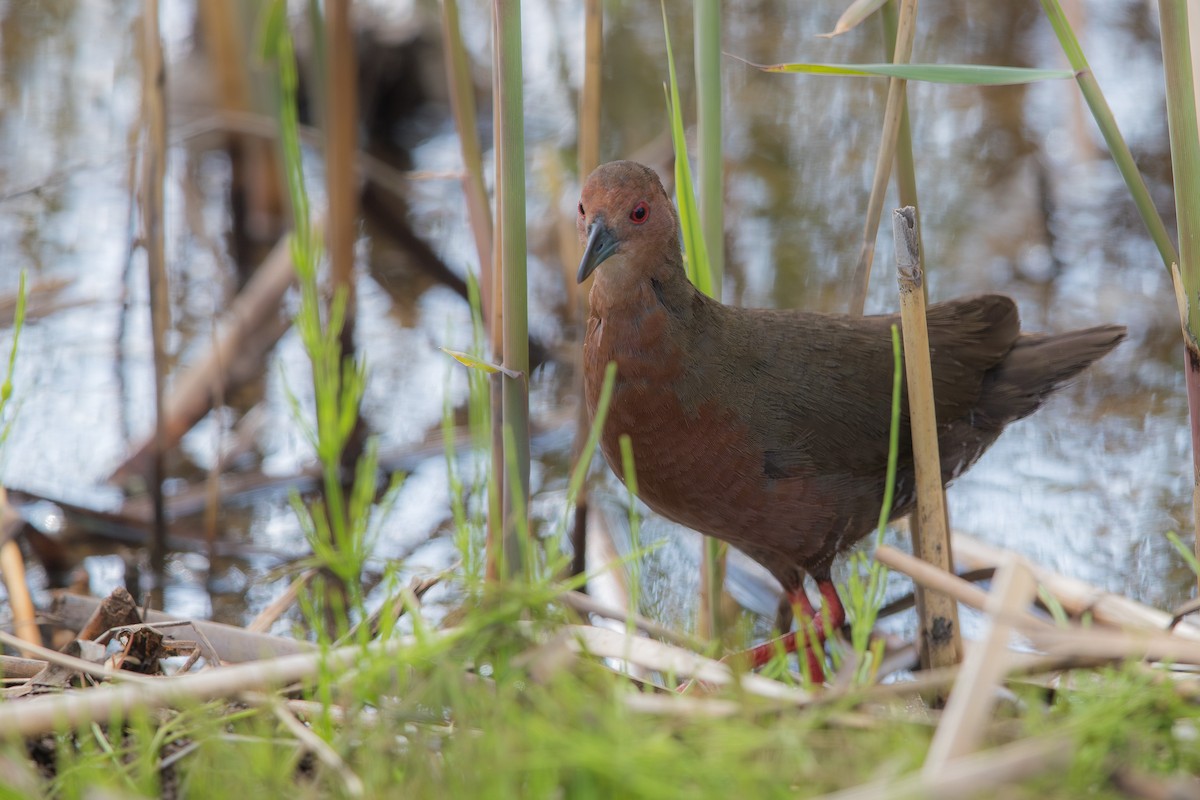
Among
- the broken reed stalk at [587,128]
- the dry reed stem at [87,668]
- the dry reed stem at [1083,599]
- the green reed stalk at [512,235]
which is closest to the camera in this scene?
the dry reed stem at [87,668]

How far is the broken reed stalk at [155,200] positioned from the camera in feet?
12.3

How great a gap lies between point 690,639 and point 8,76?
5816 mm

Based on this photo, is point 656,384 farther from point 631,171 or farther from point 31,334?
point 31,334

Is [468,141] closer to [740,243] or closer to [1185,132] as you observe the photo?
[1185,132]

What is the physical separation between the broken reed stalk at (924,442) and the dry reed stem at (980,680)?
746mm

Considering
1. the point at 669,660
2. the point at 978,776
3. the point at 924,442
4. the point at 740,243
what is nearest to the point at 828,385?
the point at 924,442

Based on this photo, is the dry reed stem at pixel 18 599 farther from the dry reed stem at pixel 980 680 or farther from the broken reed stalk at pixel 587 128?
the dry reed stem at pixel 980 680

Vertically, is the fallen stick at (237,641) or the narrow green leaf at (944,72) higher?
the narrow green leaf at (944,72)

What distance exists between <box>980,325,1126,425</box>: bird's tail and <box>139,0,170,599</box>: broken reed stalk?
2.41 m

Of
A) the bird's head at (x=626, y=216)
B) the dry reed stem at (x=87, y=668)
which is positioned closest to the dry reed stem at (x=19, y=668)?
the dry reed stem at (x=87, y=668)

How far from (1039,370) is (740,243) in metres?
2.60

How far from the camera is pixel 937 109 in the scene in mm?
6750

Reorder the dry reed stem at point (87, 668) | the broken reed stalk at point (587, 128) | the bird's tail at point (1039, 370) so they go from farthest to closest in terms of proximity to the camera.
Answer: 1. the bird's tail at point (1039, 370)
2. the broken reed stalk at point (587, 128)
3. the dry reed stem at point (87, 668)

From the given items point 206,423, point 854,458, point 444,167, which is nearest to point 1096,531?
point 854,458
